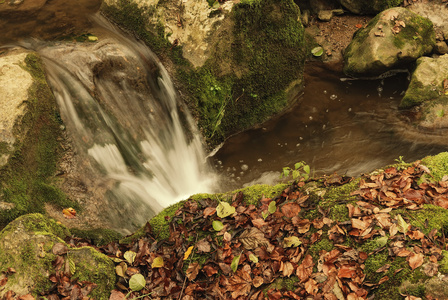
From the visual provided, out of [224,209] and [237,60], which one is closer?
[224,209]

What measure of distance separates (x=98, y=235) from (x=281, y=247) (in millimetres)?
2613

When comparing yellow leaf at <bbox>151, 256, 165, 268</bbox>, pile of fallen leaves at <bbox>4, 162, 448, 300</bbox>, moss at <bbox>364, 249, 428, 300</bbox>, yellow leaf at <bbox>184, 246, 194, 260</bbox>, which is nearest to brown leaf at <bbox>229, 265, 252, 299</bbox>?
pile of fallen leaves at <bbox>4, 162, 448, 300</bbox>

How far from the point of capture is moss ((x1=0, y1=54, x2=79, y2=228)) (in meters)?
4.43

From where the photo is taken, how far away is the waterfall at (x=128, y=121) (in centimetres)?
534

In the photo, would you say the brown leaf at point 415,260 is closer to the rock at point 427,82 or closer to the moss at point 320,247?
the moss at point 320,247

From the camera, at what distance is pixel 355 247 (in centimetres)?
334

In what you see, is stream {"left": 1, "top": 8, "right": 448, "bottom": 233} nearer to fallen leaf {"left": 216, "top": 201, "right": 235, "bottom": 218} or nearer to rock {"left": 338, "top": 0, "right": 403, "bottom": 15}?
fallen leaf {"left": 216, "top": 201, "right": 235, "bottom": 218}

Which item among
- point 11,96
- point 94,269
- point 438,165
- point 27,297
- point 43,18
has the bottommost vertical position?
point 438,165

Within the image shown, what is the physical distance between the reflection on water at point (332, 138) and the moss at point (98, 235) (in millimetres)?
2075

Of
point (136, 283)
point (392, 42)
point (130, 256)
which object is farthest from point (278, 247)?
point (392, 42)

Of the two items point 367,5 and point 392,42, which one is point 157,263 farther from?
point 367,5

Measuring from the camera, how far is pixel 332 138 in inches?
257

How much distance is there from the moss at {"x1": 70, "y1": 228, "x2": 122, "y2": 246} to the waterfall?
36cm

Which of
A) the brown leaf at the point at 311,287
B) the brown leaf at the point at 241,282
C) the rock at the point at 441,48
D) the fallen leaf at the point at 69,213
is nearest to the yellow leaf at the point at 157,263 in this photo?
the brown leaf at the point at 241,282
